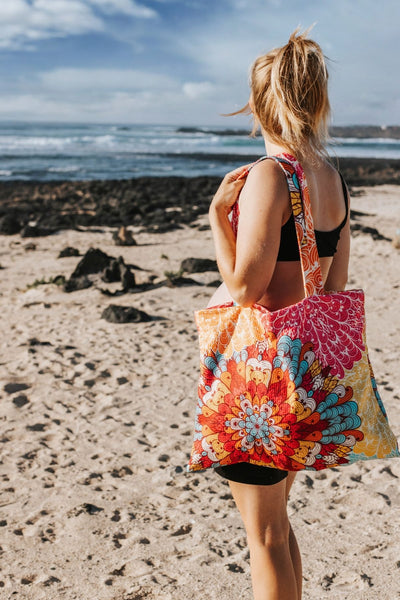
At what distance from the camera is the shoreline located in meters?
15.1

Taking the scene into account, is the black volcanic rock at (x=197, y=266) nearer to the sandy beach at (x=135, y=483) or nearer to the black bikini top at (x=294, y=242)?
the sandy beach at (x=135, y=483)

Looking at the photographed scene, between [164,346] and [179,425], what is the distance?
6.28 feet

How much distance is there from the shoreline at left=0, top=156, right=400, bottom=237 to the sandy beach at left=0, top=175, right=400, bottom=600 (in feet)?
23.3

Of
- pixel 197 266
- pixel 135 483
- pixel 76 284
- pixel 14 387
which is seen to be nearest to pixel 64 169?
pixel 197 266

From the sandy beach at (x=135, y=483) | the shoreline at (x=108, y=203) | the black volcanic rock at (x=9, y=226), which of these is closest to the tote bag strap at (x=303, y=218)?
the sandy beach at (x=135, y=483)

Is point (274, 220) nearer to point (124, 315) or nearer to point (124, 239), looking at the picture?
point (124, 315)

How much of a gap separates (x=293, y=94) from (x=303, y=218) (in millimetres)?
377

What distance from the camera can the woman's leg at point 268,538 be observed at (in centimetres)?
186

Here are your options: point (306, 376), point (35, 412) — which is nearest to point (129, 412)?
point (35, 412)

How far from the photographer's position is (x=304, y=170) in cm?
174

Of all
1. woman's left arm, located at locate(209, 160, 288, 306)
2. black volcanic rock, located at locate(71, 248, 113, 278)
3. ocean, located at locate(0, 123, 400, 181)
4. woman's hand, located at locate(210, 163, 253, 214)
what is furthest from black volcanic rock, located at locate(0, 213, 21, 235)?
woman's left arm, located at locate(209, 160, 288, 306)

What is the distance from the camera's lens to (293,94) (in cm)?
168

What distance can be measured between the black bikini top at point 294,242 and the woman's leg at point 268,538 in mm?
757

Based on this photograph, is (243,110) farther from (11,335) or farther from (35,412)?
(11,335)
